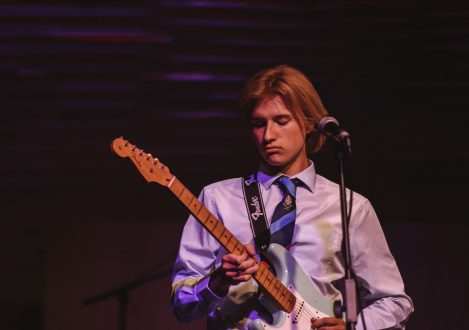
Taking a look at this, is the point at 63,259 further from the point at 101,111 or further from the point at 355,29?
the point at 355,29

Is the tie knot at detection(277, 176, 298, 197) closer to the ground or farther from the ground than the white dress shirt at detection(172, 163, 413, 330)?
farther from the ground

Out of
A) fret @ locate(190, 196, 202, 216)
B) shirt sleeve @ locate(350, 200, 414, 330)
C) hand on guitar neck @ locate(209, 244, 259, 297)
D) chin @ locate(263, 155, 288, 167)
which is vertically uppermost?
chin @ locate(263, 155, 288, 167)

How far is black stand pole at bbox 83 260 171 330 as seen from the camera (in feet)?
14.5

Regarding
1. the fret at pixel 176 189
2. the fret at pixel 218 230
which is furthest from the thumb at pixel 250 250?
the fret at pixel 176 189

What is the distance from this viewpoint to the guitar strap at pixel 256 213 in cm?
320

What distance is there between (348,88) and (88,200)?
180 cm

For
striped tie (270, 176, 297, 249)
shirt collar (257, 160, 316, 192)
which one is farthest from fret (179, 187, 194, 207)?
shirt collar (257, 160, 316, 192)

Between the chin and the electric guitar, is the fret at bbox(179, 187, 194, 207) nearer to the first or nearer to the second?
the electric guitar

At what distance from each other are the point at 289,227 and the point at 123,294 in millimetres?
1539

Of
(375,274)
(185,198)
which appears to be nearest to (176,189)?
(185,198)

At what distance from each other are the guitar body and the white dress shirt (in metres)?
0.08

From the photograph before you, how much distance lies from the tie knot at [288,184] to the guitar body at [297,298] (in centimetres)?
35

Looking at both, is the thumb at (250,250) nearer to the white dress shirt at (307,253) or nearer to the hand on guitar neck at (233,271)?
the hand on guitar neck at (233,271)

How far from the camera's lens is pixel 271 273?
3.06 metres
